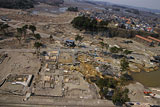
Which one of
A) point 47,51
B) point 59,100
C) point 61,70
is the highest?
point 47,51

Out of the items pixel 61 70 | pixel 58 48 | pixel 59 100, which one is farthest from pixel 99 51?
pixel 59 100

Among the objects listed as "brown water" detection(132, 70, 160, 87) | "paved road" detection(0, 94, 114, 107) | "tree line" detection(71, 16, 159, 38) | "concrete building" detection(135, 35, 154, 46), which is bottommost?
"paved road" detection(0, 94, 114, 107)

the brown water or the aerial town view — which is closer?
the aerial town view

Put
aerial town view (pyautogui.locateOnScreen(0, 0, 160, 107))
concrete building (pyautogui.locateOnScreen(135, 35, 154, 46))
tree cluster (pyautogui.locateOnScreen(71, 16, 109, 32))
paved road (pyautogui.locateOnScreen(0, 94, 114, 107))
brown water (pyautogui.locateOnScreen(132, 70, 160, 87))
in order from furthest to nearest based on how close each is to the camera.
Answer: tree cluster (pyautogui.locateOnScreen(71, 16, 109, 32)) < concrete building (pyautogui.locateOnScreen(135, 35, 154, 46)) < brown water (pyautogui.locateOnScreen(132, 70, 160, 87)) < aerial town view (pyautogui.locateOnScreen(0, 0, 160, 107)) < paved road (pyautogui.locateOnScreen(0, 94, 114, 107))

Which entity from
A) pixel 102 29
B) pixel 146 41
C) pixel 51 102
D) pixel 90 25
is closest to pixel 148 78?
pixel 51 102

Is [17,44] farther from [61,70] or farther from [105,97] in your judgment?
[105,97]

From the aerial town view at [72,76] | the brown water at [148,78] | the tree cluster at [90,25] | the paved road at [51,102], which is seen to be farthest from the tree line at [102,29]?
the paved road at [51,102]

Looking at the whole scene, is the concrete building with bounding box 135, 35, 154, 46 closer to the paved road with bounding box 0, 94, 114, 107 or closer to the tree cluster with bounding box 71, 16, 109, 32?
the tree cluster with bounding box 71, 16, 109, 32

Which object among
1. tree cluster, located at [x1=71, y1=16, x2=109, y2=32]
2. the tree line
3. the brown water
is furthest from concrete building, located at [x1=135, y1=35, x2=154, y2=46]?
the brown water

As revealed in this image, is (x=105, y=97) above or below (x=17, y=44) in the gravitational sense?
below
